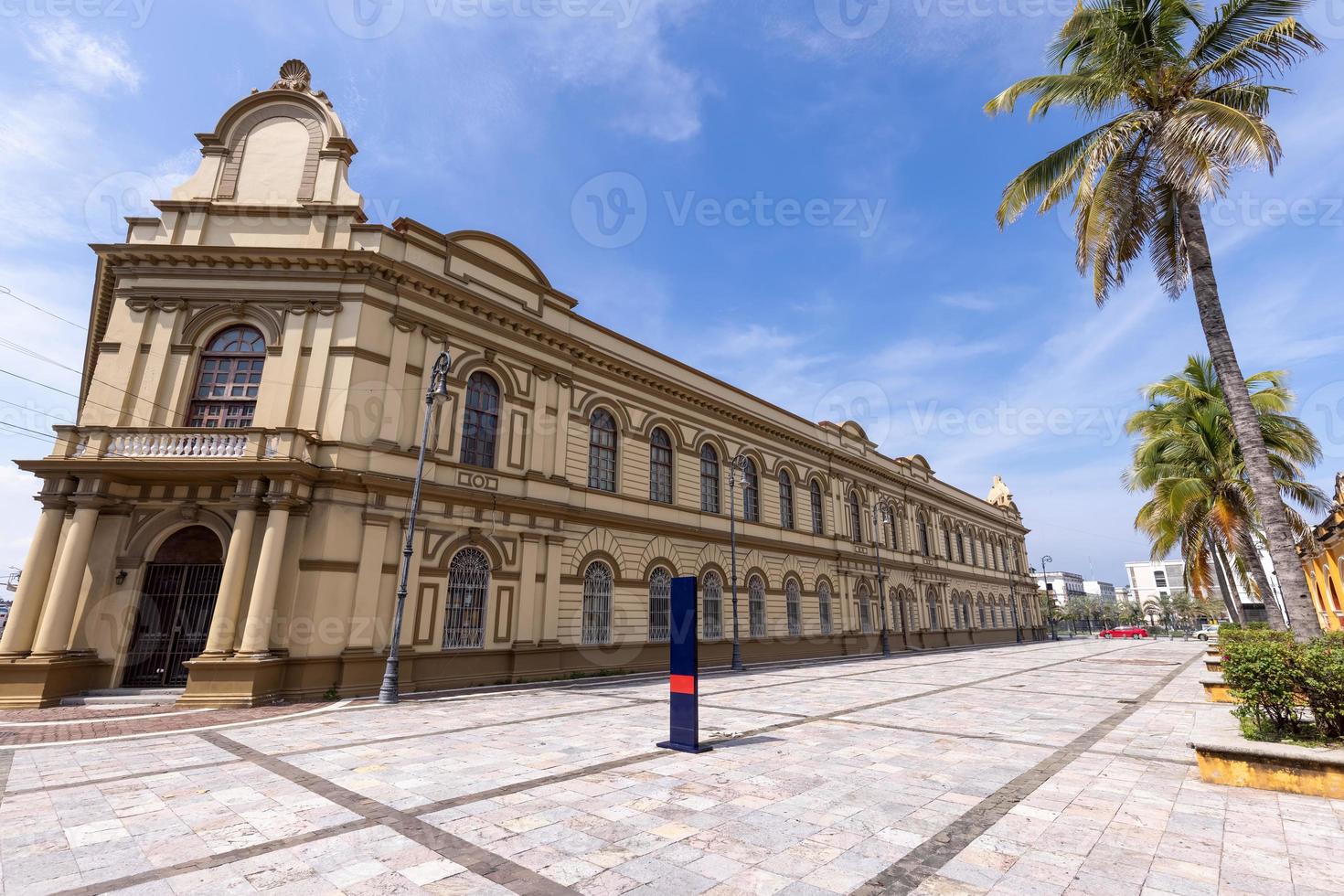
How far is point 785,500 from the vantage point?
27.4 metres

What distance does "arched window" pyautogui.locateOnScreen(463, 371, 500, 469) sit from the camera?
54.4ft

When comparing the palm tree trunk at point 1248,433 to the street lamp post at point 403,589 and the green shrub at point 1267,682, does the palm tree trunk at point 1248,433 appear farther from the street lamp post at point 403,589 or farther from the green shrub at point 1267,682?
the street lamp post at point 403,589

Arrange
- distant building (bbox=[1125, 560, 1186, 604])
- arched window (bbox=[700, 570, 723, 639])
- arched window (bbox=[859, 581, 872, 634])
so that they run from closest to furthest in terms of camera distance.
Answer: arched window (bbox=[700, 570, 723, 639])
arched window (bbox=[859, 581, 872, 634])
distant building (bbox=[1125, 560, 1186, 604])

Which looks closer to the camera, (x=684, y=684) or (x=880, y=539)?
(x=684, y=684)

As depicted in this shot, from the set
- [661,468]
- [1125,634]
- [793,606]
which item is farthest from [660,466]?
[1125,634]

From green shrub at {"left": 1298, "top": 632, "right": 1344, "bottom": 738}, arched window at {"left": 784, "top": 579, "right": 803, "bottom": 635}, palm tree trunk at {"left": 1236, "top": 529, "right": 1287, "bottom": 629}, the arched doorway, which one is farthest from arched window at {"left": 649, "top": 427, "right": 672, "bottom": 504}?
palm tree trunk at {"left": 1236, "top": 529, "right": 1287, "bottom": 629}

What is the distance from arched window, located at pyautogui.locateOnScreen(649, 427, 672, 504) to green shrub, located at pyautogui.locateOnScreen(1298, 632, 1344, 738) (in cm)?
1639

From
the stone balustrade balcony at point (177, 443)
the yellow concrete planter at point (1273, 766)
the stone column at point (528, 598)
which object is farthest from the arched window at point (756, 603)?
the yellow concrete planter at point (1273, 766)

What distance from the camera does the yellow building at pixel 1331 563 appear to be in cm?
2394

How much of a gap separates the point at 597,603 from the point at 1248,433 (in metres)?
15.5

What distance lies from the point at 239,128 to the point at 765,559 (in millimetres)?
22188

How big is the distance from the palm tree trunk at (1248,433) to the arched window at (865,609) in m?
Result: 21.5

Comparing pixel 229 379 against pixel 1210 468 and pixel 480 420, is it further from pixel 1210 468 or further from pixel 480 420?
pixel 1210 468

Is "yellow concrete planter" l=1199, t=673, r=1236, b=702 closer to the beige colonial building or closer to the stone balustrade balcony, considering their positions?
the beige colonial building
